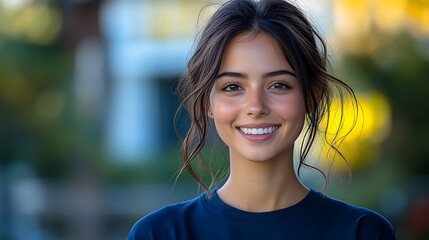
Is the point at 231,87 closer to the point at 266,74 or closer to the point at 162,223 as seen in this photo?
the point at 266,74

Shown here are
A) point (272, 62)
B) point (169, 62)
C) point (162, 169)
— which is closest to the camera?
point (272, 62)

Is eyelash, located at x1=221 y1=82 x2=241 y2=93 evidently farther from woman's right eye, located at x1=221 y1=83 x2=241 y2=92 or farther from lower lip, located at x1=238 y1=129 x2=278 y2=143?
lower lip, located at x1=238 y1=129 x2=278 y2=143

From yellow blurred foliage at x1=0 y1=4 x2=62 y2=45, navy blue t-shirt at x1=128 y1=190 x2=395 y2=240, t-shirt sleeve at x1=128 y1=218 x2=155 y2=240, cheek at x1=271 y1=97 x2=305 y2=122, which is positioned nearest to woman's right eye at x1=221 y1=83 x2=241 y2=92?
cheek at x1=271 y1=97 x2=305 y2=122

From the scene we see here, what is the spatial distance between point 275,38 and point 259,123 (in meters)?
0.23

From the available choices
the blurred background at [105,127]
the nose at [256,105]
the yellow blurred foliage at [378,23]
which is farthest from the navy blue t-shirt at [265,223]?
the yellow blurred foliage at [378,23]

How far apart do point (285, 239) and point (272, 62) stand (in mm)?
456

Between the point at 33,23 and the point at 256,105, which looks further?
the point at 33,23

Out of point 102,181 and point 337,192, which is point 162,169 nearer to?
point 102,181

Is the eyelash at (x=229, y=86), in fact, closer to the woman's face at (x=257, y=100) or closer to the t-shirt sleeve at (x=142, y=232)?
the woman's face at (x=257, y=100)

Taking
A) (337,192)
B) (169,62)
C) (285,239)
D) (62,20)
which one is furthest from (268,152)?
(169,62)

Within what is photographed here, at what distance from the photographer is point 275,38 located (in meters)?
2.62

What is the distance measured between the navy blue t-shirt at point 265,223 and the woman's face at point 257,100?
6.3 inches

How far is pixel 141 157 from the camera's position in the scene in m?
11.0

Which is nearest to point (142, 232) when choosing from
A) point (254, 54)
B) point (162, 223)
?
point (162, 223)
